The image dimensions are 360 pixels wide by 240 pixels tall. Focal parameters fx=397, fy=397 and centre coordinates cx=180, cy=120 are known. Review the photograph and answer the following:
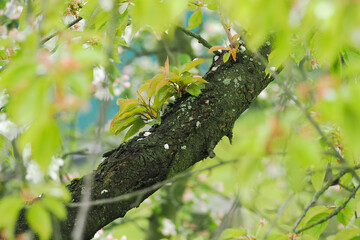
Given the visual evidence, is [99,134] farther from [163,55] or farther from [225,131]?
[163,55]

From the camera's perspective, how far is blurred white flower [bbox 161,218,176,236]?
3050 millimetres

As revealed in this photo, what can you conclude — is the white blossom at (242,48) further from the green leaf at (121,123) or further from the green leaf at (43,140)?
the green leaf at (43,140)

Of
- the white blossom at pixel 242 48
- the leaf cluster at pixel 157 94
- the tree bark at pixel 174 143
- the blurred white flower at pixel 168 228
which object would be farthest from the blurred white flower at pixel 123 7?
the blurred white flower at pixel 168 228

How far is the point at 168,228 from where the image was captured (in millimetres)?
3070

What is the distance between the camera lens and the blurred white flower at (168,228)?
10.0 feet

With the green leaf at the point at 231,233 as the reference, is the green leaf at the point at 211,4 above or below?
above

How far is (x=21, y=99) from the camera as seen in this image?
0.45 meters

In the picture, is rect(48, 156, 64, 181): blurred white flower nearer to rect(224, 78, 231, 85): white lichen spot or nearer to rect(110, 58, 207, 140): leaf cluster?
rect(110, 58, 207, 140): leaf cluster

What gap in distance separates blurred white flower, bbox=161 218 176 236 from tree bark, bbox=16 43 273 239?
6.62 feet

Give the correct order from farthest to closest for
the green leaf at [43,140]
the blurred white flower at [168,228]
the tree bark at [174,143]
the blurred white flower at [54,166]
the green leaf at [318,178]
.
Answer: the blurred white flower at [168,228] → the blurred white flower at [54,166] → the green leaf at [318,178] → the tree bark at [174,143] → the green leaf at [43,140]

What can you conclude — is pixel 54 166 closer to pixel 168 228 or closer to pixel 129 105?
pixel 168 228

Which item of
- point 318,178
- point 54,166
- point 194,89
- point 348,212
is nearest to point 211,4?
point 194,89

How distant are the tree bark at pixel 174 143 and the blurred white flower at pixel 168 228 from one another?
202 centimetres

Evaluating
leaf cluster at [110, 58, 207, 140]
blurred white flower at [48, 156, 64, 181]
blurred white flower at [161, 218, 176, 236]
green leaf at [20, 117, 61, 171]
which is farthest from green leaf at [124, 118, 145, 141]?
blurred white flower at [161, 218, 176, 236]
